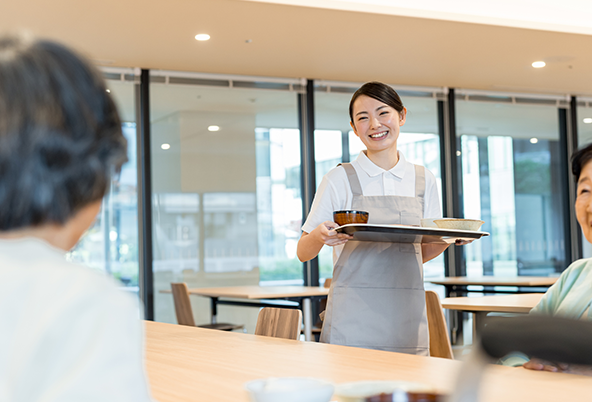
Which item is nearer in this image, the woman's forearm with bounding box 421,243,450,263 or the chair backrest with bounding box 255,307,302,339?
the chair backrest with bounding box 255,307,302,339

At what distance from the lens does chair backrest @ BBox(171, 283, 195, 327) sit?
441 centimetres

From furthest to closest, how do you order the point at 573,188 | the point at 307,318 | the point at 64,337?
the point at 573,188 < the point at 307,318 < the point at 64,337

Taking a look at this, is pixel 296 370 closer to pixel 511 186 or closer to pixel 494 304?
pixel 494 304

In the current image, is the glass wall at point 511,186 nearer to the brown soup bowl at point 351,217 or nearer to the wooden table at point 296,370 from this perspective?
the brown soup bowl at point 351,217

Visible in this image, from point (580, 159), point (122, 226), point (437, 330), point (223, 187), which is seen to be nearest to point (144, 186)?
point (122, 226)

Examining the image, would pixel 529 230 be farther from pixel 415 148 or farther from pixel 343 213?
pixel 343 213

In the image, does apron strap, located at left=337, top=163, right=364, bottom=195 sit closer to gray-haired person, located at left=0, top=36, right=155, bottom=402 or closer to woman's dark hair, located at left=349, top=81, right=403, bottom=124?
woman's dark hair, located at left=349, top=81, right=403, bottom=124

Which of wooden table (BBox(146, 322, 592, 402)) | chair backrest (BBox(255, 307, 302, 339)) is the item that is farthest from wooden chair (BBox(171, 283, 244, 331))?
wooden table (BBox(146, 322, 592, 402))

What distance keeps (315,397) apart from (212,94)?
18.1 feet

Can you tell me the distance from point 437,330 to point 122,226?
12.6ft

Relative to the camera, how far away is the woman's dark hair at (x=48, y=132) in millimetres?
505

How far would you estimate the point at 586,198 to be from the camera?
1506mm

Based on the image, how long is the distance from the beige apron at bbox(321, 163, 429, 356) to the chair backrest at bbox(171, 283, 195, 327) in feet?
8.17

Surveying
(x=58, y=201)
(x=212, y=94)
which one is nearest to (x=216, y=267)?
(x=212, y=94)
